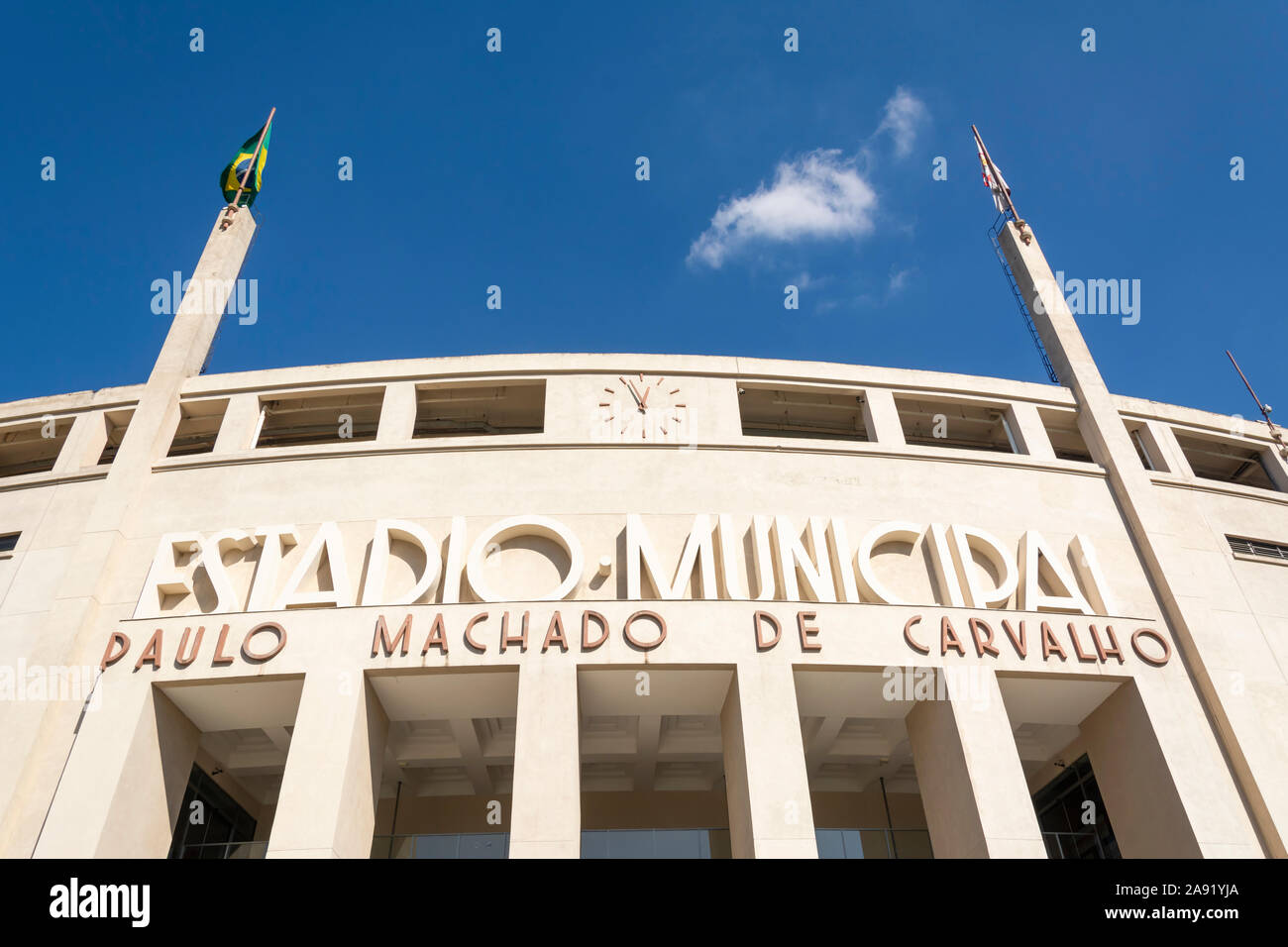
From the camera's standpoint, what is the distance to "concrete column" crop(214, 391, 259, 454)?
22031 millimetres

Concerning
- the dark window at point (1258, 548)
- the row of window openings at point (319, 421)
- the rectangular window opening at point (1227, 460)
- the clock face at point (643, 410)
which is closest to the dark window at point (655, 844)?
the clock face at point (643, 410)

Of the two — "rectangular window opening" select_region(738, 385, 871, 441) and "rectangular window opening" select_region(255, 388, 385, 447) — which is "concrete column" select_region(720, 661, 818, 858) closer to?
"rectangular window opening" select_region(738, 385, 871, 441)

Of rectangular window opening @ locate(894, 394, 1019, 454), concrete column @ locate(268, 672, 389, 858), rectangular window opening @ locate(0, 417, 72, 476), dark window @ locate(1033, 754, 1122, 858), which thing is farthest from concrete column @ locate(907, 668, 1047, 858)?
rectangular window opening @ locate(0, 417, 72, 476)

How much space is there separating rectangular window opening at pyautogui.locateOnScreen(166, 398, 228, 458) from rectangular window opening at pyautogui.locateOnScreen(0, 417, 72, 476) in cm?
276

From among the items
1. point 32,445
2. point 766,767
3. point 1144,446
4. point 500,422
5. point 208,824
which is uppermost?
point 500,422

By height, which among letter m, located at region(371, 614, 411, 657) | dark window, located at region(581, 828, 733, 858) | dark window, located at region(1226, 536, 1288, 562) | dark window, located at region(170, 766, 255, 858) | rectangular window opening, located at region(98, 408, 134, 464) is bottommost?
dark window, located at region(581, 828, 733, 858)

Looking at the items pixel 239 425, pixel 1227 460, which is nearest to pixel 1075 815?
pixel 1227 460

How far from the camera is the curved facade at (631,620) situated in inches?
658

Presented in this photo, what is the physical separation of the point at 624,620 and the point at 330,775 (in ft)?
20.5

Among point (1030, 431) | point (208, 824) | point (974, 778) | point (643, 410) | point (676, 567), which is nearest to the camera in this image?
point (974, 778)

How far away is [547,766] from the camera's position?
1619 cm

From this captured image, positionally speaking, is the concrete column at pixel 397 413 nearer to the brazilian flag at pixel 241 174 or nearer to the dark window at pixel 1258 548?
the brazilian flag at pixel 241 174

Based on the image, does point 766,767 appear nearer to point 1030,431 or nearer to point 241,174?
point 1030,431
